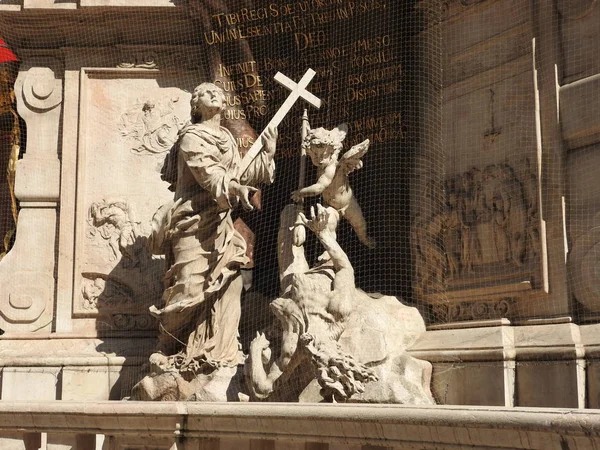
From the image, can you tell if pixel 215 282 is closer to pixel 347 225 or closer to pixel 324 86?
pixel 347 225

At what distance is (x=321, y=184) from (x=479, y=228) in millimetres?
1325

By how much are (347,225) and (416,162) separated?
806 mm

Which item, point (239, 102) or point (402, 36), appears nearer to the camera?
point (402, 36)

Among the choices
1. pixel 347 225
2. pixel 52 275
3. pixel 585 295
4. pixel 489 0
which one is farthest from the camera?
pixel 52 275

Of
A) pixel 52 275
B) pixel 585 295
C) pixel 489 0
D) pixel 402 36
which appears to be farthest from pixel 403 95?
pixel 52 275

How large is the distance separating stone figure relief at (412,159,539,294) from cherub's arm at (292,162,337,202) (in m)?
0.84

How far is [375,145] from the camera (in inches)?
433

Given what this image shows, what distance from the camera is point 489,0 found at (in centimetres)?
998

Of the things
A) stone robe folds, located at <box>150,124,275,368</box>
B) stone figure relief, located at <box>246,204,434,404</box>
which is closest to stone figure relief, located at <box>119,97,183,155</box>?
stone robe folds, located at <box>150,124,275,368</box>

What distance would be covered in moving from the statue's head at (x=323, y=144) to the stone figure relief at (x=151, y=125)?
2.31m

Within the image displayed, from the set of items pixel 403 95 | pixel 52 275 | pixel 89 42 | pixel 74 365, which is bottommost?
pixel 74 365

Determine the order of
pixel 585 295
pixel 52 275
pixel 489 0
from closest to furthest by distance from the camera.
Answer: pixel 585 295, pixel 489 0, pixel 52 275

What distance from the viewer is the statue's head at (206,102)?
1048cm

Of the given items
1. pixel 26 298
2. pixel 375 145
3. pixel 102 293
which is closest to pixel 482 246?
pixel 375 145
